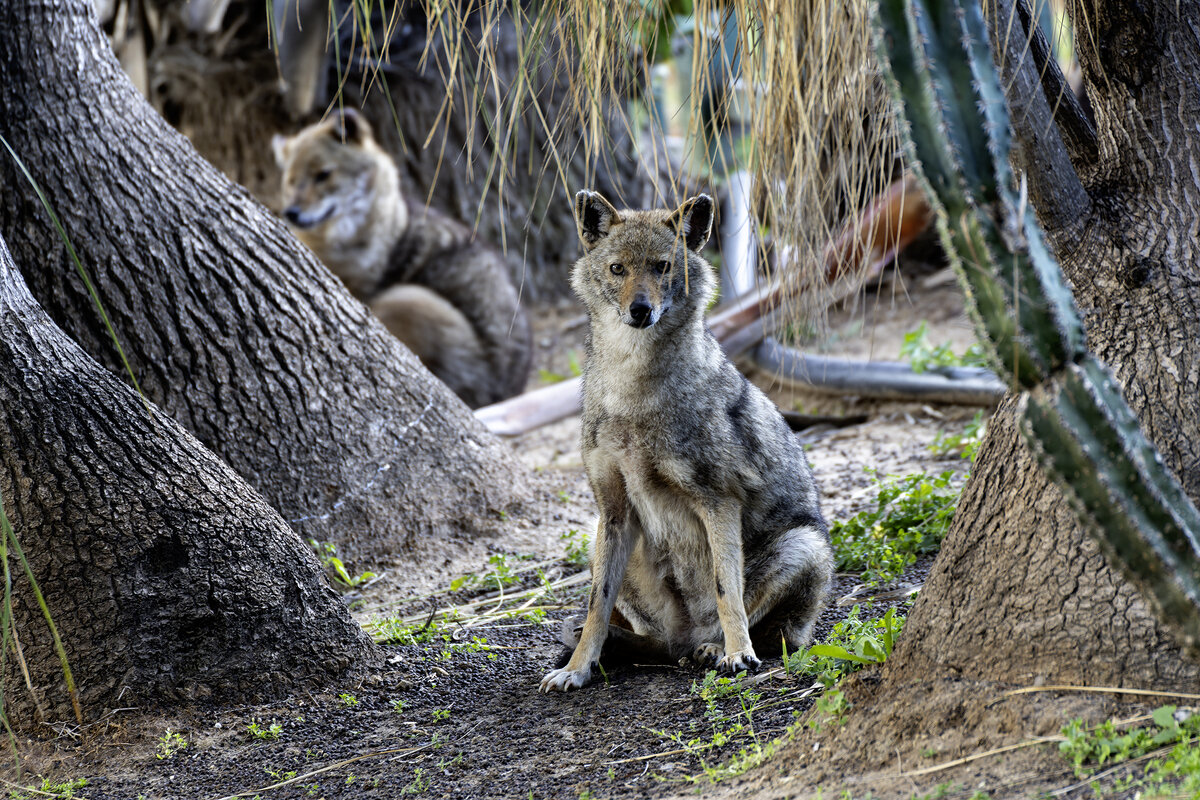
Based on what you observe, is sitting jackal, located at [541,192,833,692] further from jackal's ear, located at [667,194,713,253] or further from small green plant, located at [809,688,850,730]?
small green plant, located at [809,688,850,730]

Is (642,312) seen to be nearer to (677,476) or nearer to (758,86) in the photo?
(677,476)

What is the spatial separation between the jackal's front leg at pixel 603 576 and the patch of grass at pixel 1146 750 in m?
1.77

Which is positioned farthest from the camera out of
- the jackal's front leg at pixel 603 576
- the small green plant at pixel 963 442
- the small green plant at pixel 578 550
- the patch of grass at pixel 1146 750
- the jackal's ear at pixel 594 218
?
the small green plant at pixel 963 442

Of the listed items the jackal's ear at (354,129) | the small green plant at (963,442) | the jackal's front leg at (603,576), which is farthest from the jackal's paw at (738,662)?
the jackal's ear at (354,129)

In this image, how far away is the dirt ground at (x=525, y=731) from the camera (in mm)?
2486

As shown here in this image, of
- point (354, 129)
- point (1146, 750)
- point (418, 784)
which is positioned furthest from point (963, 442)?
point (354, 129)

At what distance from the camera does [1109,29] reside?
2803mm

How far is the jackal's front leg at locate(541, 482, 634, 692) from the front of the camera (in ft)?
12.2

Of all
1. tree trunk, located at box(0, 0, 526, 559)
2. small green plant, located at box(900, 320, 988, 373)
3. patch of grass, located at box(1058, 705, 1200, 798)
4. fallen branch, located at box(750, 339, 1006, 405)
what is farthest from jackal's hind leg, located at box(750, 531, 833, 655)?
small green plant, located at box(900, 320, 988, 373)

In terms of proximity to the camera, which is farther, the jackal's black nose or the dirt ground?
the jackal's black nose

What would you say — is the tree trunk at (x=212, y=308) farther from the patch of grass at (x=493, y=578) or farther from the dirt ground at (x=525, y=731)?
the dirt ground at (x=525, y=731)

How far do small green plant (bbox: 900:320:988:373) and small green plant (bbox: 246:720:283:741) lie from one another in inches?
195

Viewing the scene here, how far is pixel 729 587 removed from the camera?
370 centimetres

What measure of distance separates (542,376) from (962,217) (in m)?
7.79
